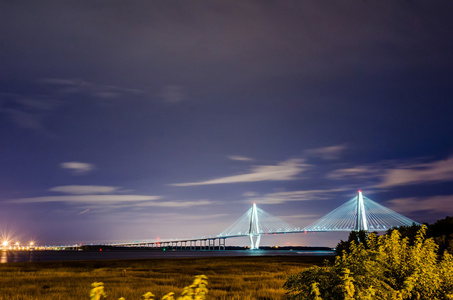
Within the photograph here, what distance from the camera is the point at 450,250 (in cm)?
2184

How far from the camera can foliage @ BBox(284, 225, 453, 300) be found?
333 inches

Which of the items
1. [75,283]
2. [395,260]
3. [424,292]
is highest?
[395,260]

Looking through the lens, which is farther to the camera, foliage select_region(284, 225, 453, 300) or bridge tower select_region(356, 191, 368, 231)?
bridge tower select_region(356, 191, 368, 231)

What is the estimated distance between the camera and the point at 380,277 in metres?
10.1

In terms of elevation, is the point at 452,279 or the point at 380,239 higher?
the point at 380,239

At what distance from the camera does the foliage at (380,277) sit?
846 cm

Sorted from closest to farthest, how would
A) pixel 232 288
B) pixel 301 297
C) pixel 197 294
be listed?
pixel 197 294 < pixel 301 297 < pixel 232 288

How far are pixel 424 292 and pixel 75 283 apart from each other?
22.5 meters

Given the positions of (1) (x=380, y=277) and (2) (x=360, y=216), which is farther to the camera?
(2) (x=360, y=216)

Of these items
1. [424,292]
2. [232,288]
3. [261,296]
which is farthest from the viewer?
[232,288]

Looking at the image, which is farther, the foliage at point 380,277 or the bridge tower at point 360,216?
the bridge tower at point 360,216

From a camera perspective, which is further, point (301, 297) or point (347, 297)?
point (301, 297)

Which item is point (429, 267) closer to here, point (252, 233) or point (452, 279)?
point (452, 279)

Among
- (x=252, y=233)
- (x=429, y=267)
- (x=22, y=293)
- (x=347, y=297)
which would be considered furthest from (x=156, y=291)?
(x=252, y=233)
